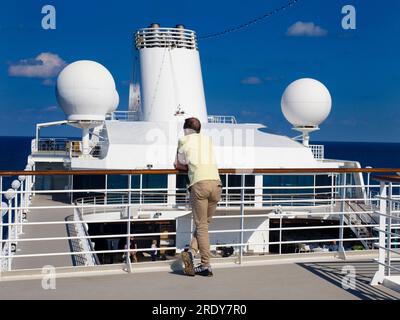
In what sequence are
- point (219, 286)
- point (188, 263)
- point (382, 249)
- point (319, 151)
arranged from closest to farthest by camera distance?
point (219, 286) → point (382, 249) → point (188, 263) → point (319, 151)

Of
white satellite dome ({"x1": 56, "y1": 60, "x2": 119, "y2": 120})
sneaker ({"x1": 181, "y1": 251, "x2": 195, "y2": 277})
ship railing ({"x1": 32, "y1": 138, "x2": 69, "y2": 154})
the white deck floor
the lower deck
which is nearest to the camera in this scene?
the lower deck

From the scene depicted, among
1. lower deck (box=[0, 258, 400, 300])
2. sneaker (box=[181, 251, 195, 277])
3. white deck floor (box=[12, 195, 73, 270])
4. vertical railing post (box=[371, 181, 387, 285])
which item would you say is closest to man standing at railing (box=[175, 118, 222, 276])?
sneaker (box=[181, 251, 195, 277])

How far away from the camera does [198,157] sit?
227 inches

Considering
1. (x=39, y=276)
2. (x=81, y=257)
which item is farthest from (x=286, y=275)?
(x=81, y=257)

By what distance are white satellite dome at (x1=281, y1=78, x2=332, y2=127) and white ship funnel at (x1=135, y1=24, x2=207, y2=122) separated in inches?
145

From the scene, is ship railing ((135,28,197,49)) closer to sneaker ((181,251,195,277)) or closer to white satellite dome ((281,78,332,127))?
white satellite dome ((281,78,332,127))

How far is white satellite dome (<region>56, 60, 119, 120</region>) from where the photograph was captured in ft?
68.1

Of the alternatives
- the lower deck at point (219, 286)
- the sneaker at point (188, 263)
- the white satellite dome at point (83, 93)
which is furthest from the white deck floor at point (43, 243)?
the sneaker at point (188, 263)

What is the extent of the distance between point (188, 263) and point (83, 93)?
1564cm

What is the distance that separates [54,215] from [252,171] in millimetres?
12058

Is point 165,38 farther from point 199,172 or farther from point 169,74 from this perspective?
point 199,172

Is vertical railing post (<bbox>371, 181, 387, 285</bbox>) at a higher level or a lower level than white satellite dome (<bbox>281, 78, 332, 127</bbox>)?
lower

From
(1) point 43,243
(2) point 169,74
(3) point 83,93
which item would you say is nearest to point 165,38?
(2) point 169,74
